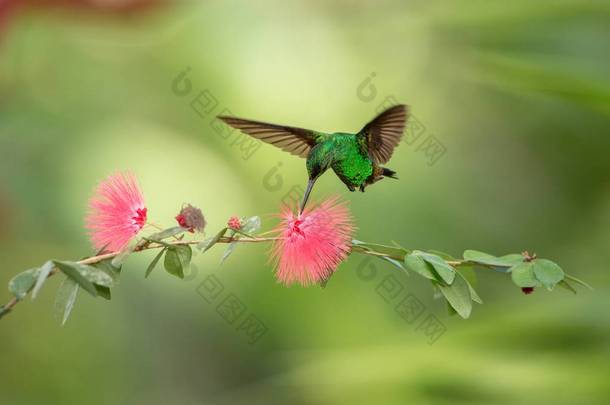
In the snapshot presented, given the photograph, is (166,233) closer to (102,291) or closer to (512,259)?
(102,291)

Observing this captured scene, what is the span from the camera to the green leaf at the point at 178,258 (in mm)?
483

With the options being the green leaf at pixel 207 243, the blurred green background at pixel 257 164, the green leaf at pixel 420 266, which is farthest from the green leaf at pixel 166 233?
the blurred green background at pixel 257 164

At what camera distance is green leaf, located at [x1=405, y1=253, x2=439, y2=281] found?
486 mm

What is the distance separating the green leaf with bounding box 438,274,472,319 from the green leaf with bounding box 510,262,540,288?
0.10ft

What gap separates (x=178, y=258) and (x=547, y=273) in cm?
22

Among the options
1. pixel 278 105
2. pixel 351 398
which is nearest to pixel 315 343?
pixel 351 398

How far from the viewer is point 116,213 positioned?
1.63 feet

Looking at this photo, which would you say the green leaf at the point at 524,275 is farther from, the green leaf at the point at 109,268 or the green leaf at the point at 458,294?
the green leaf at the point at 109,268

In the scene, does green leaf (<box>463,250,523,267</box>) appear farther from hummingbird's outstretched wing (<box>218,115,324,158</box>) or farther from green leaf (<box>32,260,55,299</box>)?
green leaf (<box>32,260,55,299</box>)

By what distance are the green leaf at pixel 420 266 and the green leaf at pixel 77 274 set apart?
0.18 metres

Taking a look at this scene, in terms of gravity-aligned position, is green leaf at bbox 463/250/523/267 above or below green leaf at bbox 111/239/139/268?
above

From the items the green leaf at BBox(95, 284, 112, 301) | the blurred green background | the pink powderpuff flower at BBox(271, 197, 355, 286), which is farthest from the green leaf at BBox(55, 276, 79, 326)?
the blurred green background

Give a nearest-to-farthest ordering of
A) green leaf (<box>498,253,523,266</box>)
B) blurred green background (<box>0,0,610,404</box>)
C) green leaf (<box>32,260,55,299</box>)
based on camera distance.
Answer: green leaf (<box>32,260,55,299</box>), green leaf (<box>498,253,523,266</box>), blurred green background (<box>0,0,610,404</box>)

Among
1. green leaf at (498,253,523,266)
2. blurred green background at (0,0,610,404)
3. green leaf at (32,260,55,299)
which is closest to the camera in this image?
green leaf at (32,260,55,299)
